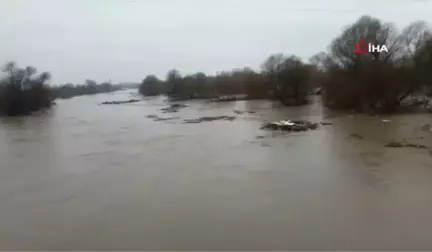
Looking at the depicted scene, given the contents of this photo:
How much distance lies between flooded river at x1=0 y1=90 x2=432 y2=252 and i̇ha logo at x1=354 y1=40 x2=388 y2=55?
12.8 meters

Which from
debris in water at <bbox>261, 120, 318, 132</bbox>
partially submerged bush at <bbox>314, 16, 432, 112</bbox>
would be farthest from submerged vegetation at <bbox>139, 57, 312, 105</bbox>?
debris in water at <bbox>261, 120, 318, 132</bbox>

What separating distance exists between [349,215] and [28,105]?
42.7 metres

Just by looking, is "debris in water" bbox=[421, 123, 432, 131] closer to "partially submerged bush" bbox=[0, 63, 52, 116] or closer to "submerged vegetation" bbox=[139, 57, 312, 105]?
"submerged vegetation" bbox=[139, 57, 312, 105]

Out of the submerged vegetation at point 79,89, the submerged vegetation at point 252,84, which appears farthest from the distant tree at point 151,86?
the submerged vegetation at point 79,89

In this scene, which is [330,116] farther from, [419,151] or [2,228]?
[2,228]

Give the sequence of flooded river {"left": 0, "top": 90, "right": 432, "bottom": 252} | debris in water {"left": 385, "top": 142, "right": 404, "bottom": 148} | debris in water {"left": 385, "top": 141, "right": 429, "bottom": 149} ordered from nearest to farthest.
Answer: flooded river {"left": 0, "top": 90, "right": 432, "bottom": 252}
debris in water {"left": 385, "top": 141, "right": 429, "bottom": 149}
debris in water {"left": 385, "top": 142, "right": 404, "bottom": 148}

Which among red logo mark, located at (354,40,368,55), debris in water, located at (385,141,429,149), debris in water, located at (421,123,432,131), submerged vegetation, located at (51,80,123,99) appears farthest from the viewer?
submerged vegetation, located at (51,80,123,99)

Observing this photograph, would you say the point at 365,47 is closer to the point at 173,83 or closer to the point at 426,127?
the point at 426,127

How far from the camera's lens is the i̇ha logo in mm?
31031

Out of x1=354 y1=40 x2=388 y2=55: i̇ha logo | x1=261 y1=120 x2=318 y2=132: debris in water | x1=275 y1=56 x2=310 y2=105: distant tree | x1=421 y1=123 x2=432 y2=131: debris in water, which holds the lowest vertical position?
x1=421 y1=123 x2=432 y2=131: debris in water

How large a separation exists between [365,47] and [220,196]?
80.8ft

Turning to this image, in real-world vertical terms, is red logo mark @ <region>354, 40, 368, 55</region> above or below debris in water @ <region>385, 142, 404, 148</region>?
above

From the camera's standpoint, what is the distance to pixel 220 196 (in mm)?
10516

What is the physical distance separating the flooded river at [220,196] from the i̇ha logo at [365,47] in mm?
12813
